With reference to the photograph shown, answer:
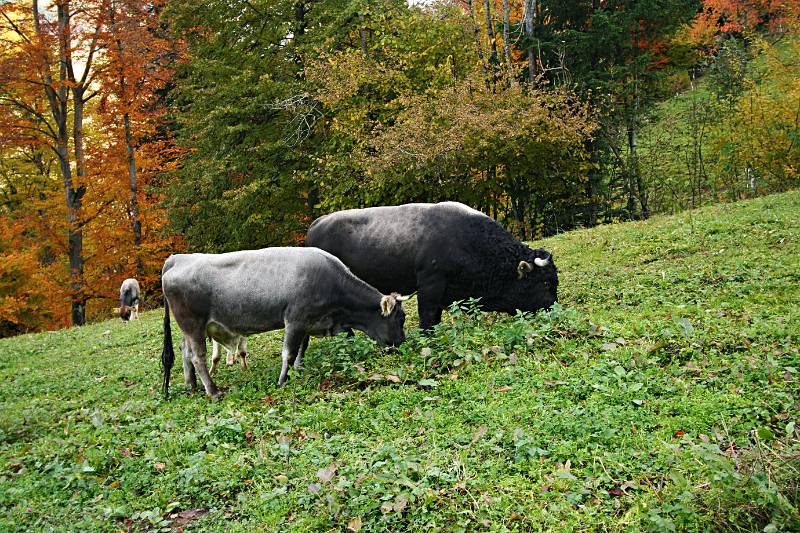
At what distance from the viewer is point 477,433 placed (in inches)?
233

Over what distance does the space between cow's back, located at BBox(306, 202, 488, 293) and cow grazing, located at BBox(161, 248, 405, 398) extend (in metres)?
1.37

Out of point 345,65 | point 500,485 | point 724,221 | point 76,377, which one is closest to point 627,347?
point 500,485

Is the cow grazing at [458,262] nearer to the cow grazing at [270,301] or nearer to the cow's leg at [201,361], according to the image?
the cow grazing at [270,301]

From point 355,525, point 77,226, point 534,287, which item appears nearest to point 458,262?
point 534,287

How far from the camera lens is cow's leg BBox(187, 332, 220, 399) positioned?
881 centimetres

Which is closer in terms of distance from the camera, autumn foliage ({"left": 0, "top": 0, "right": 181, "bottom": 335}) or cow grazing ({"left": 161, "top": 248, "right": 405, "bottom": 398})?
cow grazing ({"left": 161, "top": 248, "right": 405, "bottom": 398})

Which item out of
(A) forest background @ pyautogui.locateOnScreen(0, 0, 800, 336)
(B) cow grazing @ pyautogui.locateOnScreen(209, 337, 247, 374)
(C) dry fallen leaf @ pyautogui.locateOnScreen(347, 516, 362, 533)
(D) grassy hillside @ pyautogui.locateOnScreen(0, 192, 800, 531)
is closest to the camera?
(D) grassy hillside @ pyautogui.locateOnScreen(0, 192, 800, 531)

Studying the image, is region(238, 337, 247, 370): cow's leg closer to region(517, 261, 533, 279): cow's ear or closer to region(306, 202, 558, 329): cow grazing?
region(306, 202, 558, 329): cow grazing

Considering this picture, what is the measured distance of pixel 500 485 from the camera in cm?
500

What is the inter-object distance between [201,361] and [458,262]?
440 cm

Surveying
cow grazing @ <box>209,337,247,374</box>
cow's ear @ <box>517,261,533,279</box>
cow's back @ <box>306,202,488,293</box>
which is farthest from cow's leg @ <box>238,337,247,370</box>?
cow's ear @ <box>517,261,533,279</box>

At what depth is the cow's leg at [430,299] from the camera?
10.4 meters

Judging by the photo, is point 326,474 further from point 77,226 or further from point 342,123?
point 77,226

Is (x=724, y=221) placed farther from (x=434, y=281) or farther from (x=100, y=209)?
(x=100, y=209)
